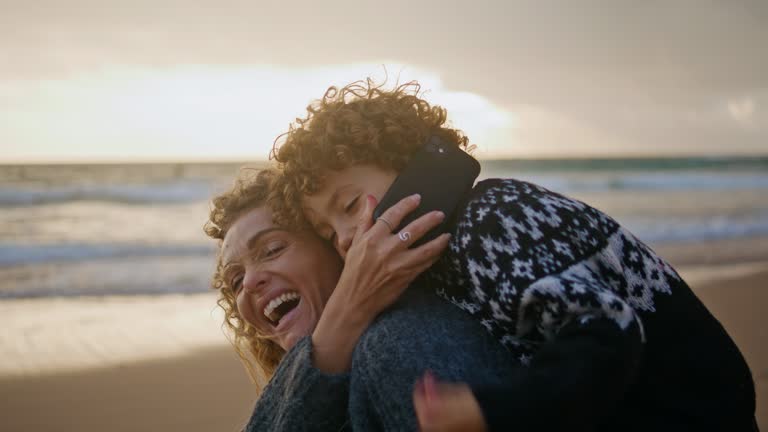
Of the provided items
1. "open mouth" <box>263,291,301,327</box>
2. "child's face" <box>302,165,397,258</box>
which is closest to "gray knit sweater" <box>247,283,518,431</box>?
"child's face" <box>302,165,397,258</box>

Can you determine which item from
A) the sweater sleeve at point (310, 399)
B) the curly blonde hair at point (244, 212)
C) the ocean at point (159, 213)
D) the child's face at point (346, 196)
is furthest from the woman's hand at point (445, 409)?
the ocean at point (159, 213)

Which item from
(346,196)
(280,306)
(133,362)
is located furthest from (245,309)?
(133,362)

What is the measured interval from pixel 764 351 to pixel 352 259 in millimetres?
4672

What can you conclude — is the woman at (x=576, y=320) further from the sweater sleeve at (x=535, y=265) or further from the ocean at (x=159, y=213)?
the ocean at (x=159, y=213)

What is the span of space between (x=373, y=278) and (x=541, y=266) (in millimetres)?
505

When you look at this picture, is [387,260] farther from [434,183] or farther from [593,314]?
[593,314]

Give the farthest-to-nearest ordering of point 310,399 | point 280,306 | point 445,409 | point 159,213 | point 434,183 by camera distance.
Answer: point 159,213
point 280,306
point 434,183
point 310,399
point 445,409

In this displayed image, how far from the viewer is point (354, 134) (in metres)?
2.21

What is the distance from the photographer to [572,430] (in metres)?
1.44

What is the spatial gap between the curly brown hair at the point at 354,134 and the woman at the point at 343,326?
0.16 m

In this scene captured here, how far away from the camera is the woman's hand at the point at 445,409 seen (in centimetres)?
135

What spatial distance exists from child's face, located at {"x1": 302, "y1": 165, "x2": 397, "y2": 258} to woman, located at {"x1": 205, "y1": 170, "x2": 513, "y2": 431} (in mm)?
153

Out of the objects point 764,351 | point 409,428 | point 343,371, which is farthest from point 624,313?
point 764,351

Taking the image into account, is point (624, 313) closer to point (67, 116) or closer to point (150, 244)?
point (150, 244)
